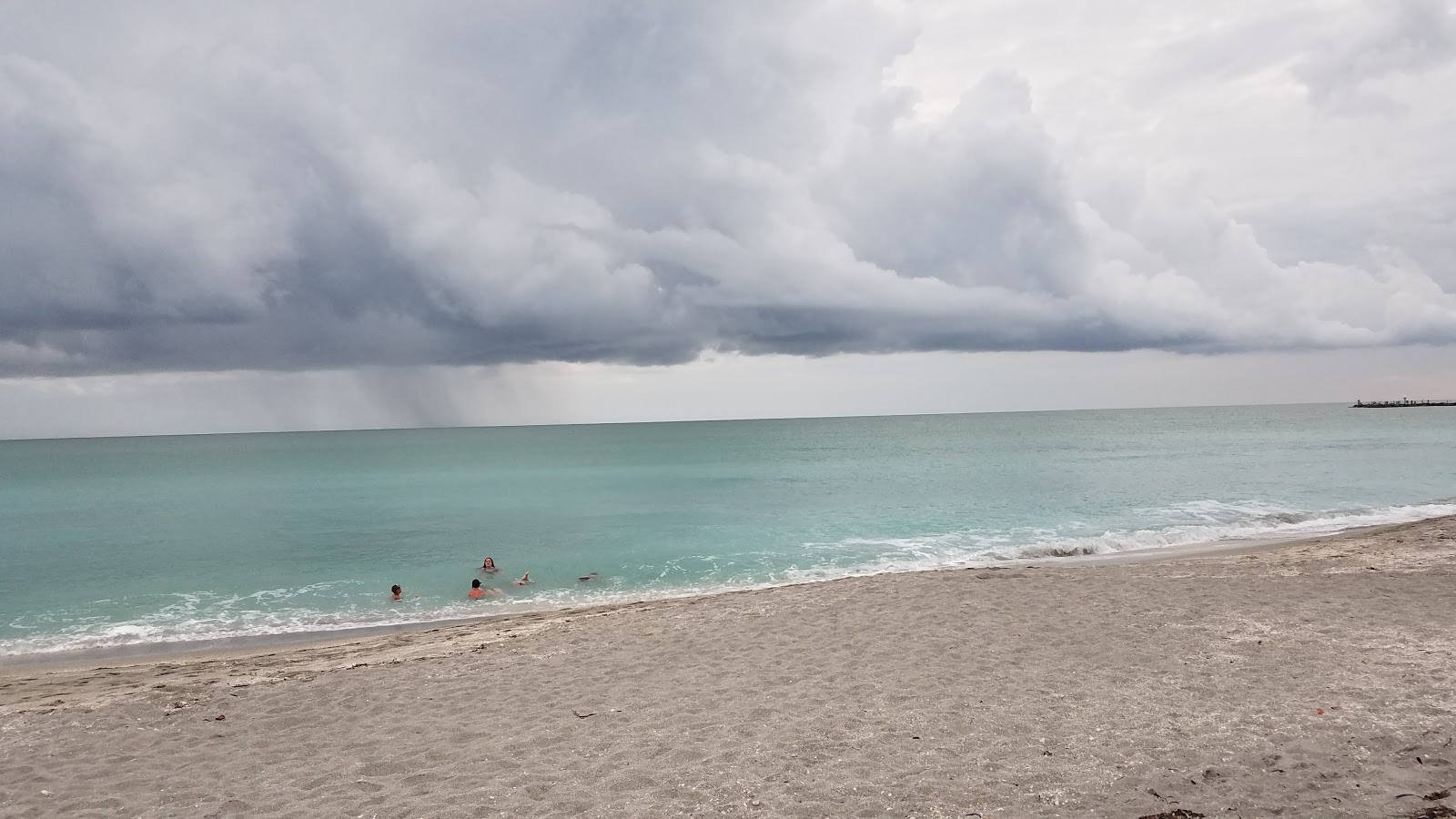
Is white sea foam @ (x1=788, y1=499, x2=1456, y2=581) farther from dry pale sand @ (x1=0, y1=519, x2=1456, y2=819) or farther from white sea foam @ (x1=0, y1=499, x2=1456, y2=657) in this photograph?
dry pale sand @ (x1=0, y1=519, x2=1456, y2=819)

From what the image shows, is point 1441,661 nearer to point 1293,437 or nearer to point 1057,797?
point 1057,797

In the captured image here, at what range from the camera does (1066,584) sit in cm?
1653

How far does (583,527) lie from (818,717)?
93.7 ft

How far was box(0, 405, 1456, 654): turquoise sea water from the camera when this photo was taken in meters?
21.9

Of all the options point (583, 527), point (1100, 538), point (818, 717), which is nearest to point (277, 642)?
point (818, 717)

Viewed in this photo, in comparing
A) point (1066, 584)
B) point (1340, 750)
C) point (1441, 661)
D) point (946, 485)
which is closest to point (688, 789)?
point (1340, 750)

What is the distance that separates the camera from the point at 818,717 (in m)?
8.98

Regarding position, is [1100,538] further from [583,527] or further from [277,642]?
[277,642]

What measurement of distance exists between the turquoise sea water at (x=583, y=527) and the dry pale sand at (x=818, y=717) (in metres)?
6.49

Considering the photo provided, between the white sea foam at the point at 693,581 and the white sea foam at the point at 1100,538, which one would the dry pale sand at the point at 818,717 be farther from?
the white sea foam at the point at 1100,538

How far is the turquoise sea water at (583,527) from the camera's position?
72.0 ft

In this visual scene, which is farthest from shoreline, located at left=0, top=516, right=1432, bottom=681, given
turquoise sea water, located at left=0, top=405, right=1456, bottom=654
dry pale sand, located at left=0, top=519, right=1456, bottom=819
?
dry pale sand, located at left=0, top=519, right=1456, bottom=819

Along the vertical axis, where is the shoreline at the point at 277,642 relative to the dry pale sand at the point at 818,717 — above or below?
below

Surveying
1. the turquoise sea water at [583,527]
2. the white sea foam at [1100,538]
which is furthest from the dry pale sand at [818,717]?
the white sea foam at [1100,538]
